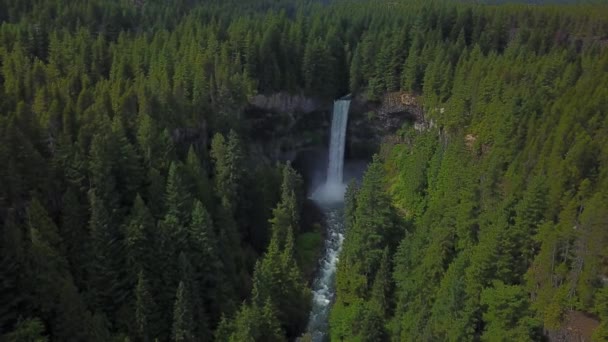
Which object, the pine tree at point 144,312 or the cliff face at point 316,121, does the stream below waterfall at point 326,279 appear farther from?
the pine tree at point 144,312

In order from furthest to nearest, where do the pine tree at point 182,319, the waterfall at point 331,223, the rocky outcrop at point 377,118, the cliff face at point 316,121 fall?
the rocky outcrop at point 377,118 < the cliff face at point 316,121 < the waterfall at point 331,223 < the pine tree at point 182,319

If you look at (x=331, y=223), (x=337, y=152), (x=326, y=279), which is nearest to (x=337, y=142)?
(x=337, y=152)

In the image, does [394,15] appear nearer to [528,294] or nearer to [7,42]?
[7,42]

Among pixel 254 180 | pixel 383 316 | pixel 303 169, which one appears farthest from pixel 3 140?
pixel 303 169

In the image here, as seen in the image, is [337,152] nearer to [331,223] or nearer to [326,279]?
[331,223]

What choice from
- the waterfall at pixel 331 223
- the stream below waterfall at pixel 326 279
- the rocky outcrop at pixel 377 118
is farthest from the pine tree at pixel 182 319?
the rocky outcrop at pixel 377 118

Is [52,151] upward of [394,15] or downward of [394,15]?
downward
